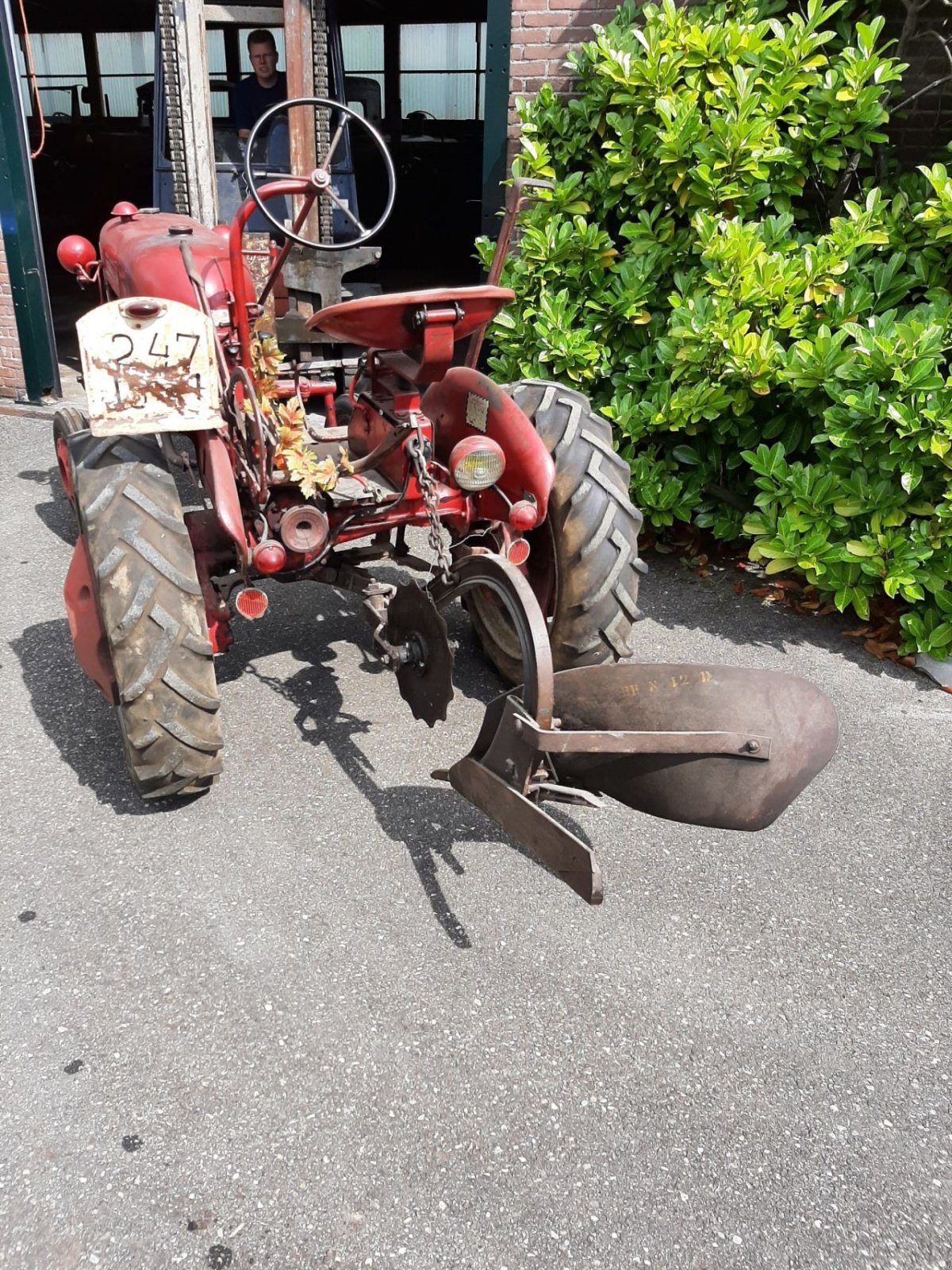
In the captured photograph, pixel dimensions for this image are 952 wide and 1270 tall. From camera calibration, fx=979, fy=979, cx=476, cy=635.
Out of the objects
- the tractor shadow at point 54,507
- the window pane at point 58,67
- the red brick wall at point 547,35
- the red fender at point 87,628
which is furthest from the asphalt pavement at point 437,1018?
the window pane at point 58,67

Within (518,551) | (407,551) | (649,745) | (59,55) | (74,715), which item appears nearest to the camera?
(649,745)

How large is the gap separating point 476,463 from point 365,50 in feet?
66.2

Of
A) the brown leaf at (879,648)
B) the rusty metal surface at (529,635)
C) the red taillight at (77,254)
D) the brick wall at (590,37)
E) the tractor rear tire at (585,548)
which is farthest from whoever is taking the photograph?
the brick wall at (590,37)

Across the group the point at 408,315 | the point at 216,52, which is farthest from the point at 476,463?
the point at 216,52

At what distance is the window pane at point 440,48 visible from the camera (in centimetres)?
1781

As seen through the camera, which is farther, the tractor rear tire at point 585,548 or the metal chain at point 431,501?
the tractor rear tire at point 585,548

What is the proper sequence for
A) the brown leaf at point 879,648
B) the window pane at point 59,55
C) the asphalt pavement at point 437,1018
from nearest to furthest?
1. the asphalt pavement at point 437,1018
2. the brown leaf at point 879,648
3. the window pane at point 59,55

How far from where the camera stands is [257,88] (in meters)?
6.91

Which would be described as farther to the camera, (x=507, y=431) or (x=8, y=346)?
(x=8, y=346)

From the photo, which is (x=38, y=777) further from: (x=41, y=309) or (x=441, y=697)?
(x=41, y=309)

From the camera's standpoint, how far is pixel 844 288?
156 inches

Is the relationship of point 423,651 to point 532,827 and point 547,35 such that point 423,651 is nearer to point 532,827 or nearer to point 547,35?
point 532,827

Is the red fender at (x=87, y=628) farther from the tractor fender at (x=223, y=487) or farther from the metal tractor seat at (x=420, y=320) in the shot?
the metal tractor seat at (x=420, y=320)

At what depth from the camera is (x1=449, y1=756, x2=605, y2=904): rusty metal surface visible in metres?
1.96
